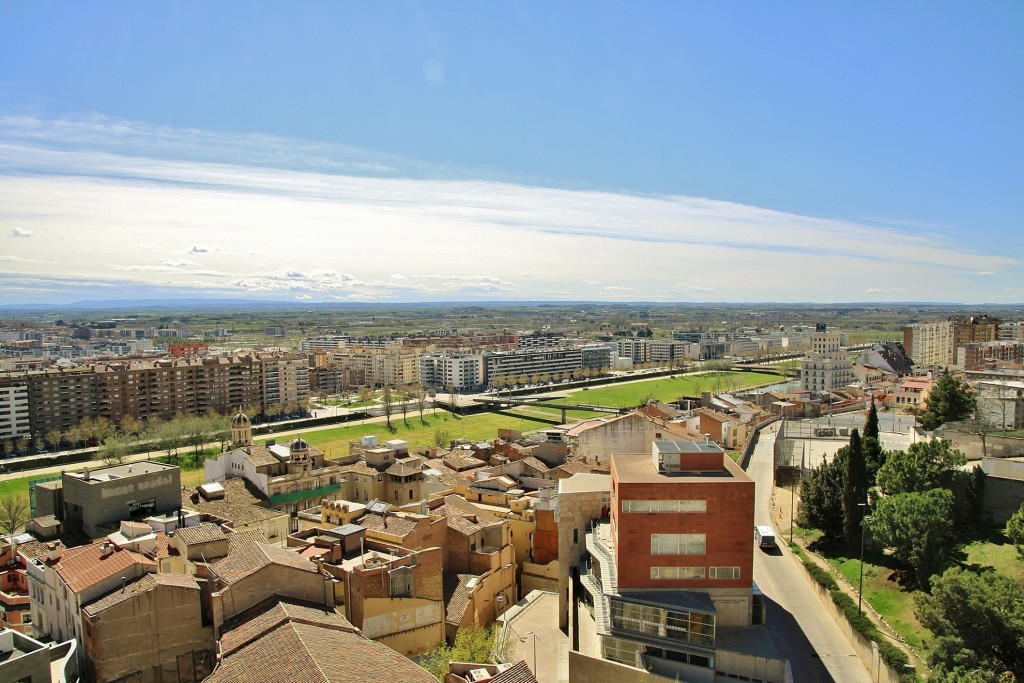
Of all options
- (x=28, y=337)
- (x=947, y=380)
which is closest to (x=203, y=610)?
(x=947, y=380)

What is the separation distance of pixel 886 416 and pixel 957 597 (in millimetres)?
36437

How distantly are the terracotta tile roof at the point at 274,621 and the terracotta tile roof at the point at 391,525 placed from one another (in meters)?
5.13

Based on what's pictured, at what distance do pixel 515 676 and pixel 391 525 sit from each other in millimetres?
8208

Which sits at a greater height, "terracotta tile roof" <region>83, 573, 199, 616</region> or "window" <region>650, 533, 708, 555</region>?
"window" <region>650, 533, 708, 555</region>

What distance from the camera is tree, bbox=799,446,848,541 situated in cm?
2825

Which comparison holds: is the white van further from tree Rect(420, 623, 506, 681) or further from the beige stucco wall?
the beige stucco wall

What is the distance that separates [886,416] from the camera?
166ft

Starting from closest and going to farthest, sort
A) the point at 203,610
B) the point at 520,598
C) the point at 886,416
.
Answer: the point at 203,610
the point at 520,598
the point at 886,416

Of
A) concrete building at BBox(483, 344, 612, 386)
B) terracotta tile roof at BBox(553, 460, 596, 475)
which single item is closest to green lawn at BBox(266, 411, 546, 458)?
terracotta tile roof at BBox(553, 460, 596, 475)

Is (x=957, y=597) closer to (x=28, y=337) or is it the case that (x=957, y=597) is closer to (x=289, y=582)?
(x=289, y=582)

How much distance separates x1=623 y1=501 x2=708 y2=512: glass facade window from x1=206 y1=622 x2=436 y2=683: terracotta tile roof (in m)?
6.81

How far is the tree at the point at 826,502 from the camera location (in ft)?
92.7

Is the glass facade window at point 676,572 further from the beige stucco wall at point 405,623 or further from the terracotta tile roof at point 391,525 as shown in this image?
the terracotta tile roof at point 391,525

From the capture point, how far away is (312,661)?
14469mm
